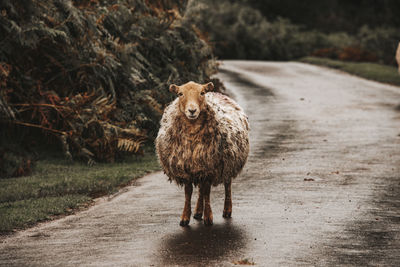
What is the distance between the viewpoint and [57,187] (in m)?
12.0

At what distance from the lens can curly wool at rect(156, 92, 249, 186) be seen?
889cm

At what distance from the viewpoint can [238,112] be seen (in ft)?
33.4

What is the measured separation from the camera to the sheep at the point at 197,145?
28.8ft

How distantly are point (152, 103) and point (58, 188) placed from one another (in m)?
4.59

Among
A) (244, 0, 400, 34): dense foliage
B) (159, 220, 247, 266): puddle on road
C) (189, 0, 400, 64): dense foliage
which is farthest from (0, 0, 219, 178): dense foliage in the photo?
(244, 0, 400, 34): dense foliage

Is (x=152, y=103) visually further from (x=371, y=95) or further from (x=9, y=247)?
(x=371, y=95)

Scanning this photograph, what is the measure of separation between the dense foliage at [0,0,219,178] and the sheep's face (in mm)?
5248

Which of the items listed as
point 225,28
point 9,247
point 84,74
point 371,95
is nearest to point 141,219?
point 9,247

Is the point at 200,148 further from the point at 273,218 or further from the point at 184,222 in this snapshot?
the point at 273,218

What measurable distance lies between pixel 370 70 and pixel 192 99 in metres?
22.9

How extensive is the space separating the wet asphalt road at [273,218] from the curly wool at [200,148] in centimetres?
68

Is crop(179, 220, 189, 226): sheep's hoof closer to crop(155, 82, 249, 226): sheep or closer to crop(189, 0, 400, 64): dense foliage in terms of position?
crop(155, 82, 249, 226): sheep

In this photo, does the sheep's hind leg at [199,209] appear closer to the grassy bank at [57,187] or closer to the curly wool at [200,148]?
the curly wool at [200,148]

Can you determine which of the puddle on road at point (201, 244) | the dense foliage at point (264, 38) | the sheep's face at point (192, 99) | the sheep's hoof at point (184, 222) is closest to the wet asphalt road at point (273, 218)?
the puddle on road at point (201, 244)
